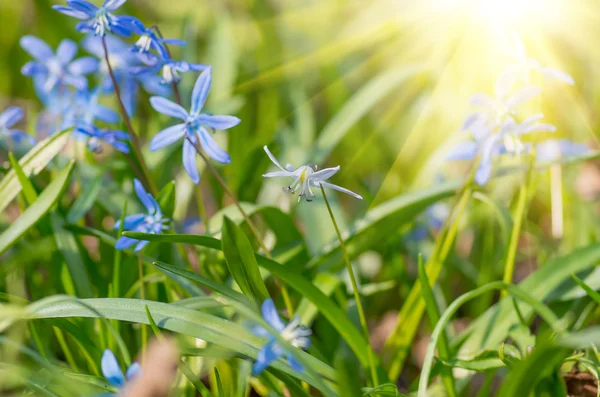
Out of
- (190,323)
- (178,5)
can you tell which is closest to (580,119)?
(190,323)

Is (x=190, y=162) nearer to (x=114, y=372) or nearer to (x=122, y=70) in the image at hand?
(x=114, y=372)

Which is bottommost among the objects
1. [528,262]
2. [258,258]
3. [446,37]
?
[528,262]

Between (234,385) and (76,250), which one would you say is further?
(76,250)

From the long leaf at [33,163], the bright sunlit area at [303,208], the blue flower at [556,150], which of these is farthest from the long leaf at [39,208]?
the blue flower at [556,150]

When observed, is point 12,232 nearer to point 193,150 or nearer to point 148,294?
point 148,294

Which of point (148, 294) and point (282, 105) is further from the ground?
point (282, 105)

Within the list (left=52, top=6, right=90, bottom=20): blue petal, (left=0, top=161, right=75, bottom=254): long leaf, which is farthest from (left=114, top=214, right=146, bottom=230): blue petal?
(left=52, top=6, right=90, bottom=20): blue petal

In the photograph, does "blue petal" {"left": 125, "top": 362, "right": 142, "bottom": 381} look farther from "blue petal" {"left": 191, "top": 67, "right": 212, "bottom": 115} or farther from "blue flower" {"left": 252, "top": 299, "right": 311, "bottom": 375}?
"blue petal" {"left": 191, "top": 67, "right": 212, "bottom": 115}
